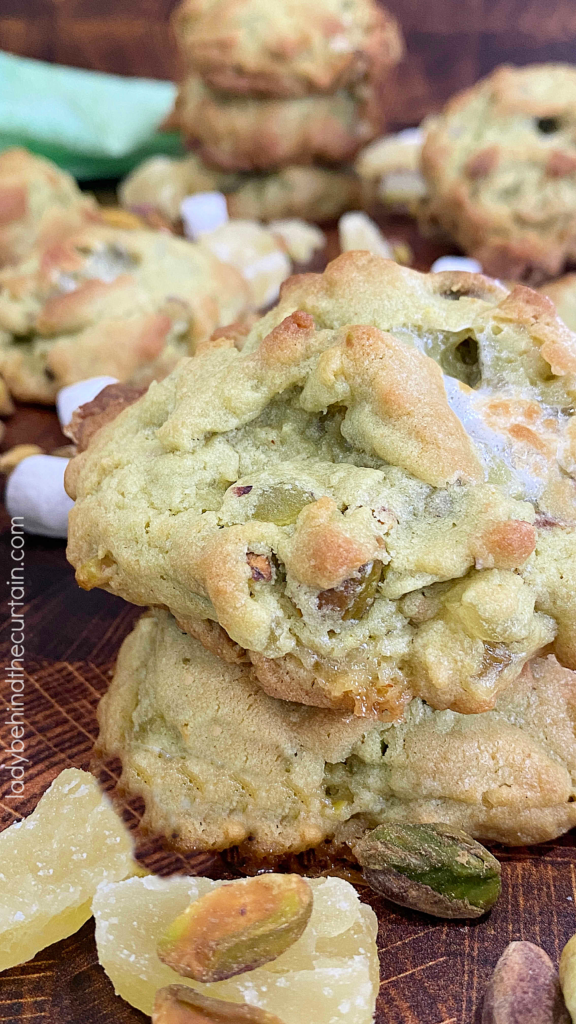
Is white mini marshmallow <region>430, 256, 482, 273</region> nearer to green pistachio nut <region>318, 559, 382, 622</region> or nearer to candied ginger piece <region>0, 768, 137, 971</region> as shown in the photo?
green pistachio nut <region>318, 559, 382, 622</region>

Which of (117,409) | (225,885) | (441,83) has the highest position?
(441,83)

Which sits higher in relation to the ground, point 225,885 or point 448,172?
point 448,172

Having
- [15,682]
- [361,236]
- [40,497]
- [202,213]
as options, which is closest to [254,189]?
[202,213]

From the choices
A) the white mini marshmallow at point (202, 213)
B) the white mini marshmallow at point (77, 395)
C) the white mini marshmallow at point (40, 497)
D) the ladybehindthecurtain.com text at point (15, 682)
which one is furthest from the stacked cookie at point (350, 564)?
the white mini marshmallow at point (202, 213)

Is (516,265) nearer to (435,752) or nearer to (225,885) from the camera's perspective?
(435,752)

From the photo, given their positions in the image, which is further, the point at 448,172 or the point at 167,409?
the point at 448,172

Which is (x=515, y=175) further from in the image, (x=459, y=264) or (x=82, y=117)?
(x=82, y=117)

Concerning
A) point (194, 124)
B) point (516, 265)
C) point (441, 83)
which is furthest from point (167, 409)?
point (441, 83)
